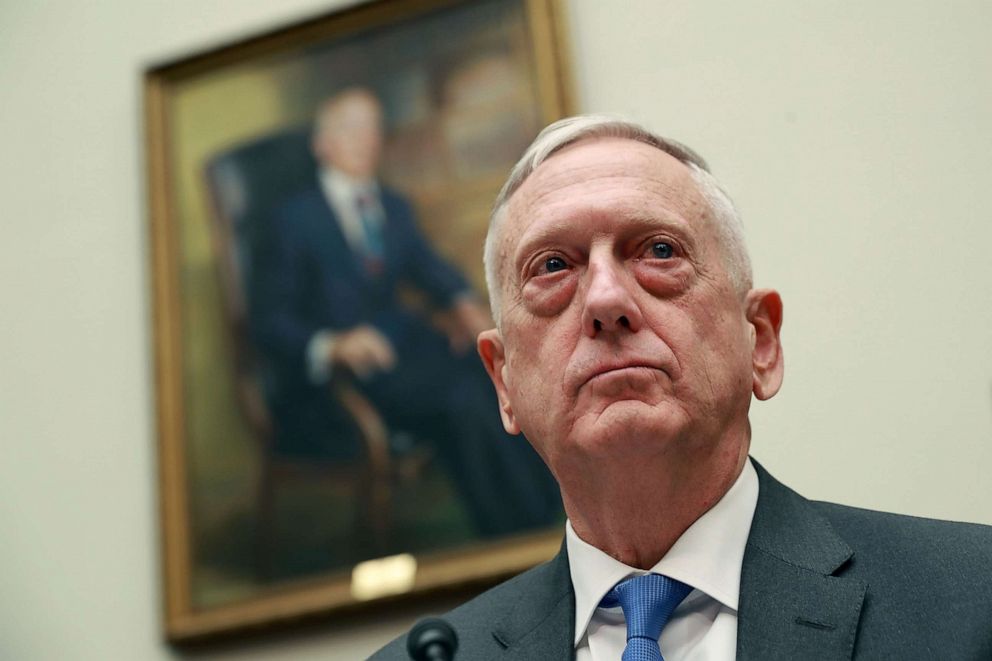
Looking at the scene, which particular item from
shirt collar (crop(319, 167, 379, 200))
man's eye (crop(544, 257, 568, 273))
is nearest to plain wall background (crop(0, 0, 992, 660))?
shirt collar (crop(319, 167, 379, 200))

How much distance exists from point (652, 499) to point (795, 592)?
314 mm

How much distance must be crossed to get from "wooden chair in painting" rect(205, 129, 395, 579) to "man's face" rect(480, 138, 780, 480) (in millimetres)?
1454

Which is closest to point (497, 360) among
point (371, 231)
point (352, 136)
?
point (371, 231)

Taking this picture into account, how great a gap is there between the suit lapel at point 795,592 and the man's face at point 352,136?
2336mm

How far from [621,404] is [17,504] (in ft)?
10.1

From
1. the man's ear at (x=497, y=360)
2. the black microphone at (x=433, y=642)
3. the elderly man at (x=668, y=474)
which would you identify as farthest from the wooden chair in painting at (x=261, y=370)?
the black microphone at (x=433, y=642)

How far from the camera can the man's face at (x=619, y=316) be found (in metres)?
2.17

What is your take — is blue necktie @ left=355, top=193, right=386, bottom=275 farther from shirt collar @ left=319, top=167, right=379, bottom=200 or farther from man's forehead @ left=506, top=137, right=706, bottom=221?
man's forehead @ left=506, top=137, right=706, bottom=221

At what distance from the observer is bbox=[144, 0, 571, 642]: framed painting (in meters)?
3.85

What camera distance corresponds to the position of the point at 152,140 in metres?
4.58

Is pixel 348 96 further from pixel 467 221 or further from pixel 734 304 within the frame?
pixel 734 304

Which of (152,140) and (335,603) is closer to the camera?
(335,603)

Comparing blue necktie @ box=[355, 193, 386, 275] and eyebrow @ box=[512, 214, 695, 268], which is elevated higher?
eyebrow @ box=[512, 214, 695, 268]

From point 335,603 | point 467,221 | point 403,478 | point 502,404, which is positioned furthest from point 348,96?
point 502,404
